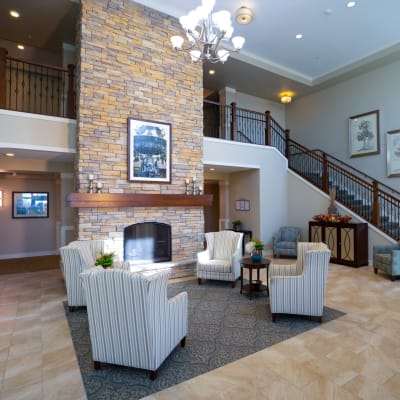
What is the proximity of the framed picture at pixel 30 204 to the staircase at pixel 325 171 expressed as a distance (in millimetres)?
5742

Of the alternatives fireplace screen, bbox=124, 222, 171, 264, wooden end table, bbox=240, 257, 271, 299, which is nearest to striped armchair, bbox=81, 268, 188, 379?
wooden end table, bbox=240, 257, 271, 299

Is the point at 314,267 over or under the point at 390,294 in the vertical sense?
over

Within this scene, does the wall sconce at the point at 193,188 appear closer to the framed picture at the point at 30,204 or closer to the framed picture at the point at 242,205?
the framed picture at the point at 242,205

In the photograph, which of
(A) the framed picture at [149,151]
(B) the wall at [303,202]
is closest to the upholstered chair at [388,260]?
(B) the wall at [303,202]

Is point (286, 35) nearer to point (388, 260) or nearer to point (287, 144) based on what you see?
point (287, 144)

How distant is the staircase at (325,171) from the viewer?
6789mm

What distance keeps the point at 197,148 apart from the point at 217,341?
421cm

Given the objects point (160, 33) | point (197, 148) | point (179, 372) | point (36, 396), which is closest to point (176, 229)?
point (197, 148)

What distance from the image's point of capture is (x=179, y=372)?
8.04 feet

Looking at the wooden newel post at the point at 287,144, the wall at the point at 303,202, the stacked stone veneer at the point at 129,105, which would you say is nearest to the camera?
the stacked stone veneer at the point at 129,105

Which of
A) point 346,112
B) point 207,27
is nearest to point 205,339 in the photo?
point 207,27

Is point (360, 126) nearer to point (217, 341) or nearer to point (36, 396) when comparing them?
point (217, 341)

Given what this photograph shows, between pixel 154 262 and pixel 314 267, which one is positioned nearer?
pixel 314 267

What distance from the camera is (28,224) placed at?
810cm
